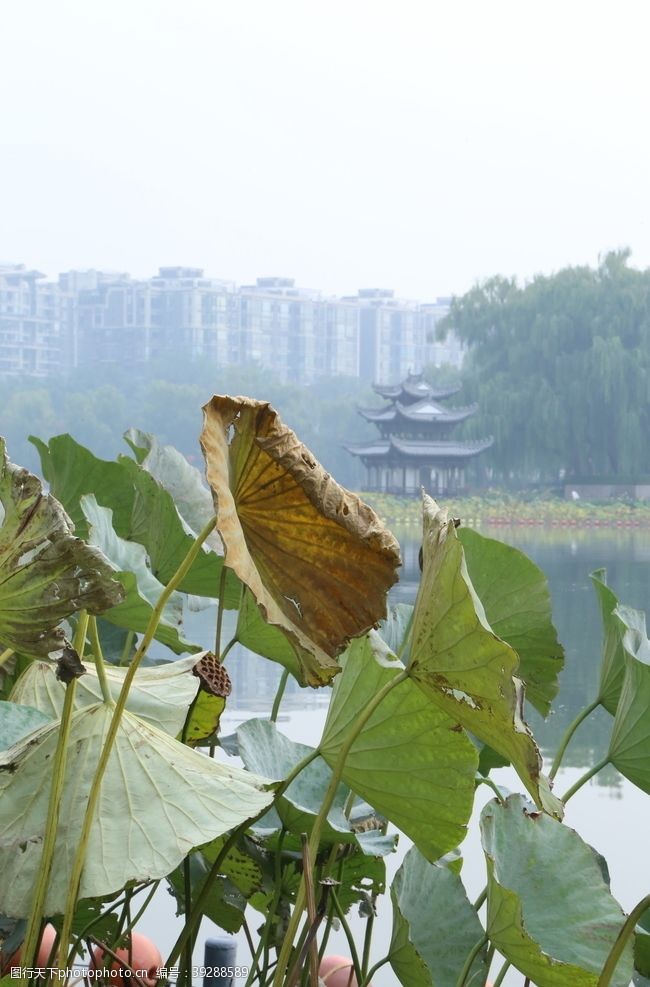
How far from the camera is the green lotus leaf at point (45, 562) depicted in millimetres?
215

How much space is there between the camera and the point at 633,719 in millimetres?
305

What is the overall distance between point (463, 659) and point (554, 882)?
A: 0.28 ft

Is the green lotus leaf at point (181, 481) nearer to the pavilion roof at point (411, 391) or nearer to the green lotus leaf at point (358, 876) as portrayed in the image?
the green lotus leaf at point (358, 876)

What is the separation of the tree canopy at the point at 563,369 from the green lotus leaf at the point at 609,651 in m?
16.0

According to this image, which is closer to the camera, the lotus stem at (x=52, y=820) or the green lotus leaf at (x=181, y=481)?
the lotus stem at (x=52, y=820)

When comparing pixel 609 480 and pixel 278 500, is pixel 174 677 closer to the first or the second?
pixel 278 500

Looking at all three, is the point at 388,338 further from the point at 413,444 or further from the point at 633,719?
the point at 633,719

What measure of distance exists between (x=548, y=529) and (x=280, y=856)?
14.4 m

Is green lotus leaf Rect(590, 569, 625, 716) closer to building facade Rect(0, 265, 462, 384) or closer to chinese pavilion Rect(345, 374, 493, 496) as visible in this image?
chinese pavilion Rect(345, 374, 493, 496)

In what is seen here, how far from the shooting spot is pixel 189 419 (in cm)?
1780

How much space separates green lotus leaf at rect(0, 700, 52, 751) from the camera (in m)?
0.27

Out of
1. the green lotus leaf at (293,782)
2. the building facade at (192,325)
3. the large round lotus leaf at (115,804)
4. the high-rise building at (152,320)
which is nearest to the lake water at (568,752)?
the green lotus leaf at (293,782)

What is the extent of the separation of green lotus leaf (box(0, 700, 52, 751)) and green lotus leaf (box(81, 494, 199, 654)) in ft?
0.19

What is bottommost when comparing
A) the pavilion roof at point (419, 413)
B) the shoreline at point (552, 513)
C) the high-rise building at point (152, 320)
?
the shoreline at point (552, 513)
